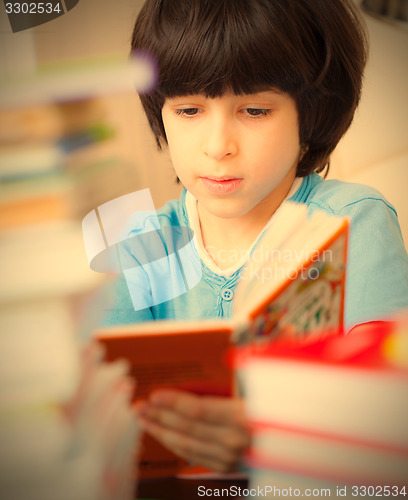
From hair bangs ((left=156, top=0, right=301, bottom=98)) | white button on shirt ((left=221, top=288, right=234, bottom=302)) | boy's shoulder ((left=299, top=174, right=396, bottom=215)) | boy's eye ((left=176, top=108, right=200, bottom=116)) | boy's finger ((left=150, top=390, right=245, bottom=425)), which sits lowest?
boy's finger ((left=150, top=390, right=245, bottom=425))

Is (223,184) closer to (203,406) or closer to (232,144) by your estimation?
(232,144)

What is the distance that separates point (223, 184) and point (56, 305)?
0.73 feet

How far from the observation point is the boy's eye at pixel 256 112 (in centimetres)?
57

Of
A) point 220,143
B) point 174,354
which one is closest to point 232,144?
point 220,143

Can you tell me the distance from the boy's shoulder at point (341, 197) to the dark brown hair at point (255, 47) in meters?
0.08

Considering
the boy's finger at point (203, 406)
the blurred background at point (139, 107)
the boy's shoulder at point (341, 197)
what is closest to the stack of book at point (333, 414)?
the boy's finger at point (203, 406)

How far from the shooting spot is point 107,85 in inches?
27.5

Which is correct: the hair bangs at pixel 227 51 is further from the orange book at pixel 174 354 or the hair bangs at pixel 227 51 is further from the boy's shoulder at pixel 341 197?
the orange book at pixel 174 354

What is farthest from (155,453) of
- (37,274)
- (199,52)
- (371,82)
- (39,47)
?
(371,82)

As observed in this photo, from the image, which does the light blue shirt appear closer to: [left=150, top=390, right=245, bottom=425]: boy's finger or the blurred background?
the blurred background

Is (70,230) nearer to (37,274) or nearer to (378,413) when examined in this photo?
(37,274)

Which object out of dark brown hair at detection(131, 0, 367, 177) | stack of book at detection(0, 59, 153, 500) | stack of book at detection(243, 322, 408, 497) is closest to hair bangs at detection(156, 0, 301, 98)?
dark brown hair at detection(131, 0, 367, 177)

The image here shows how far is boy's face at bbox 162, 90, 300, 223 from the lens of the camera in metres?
0.56

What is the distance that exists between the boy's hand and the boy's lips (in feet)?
0.95
